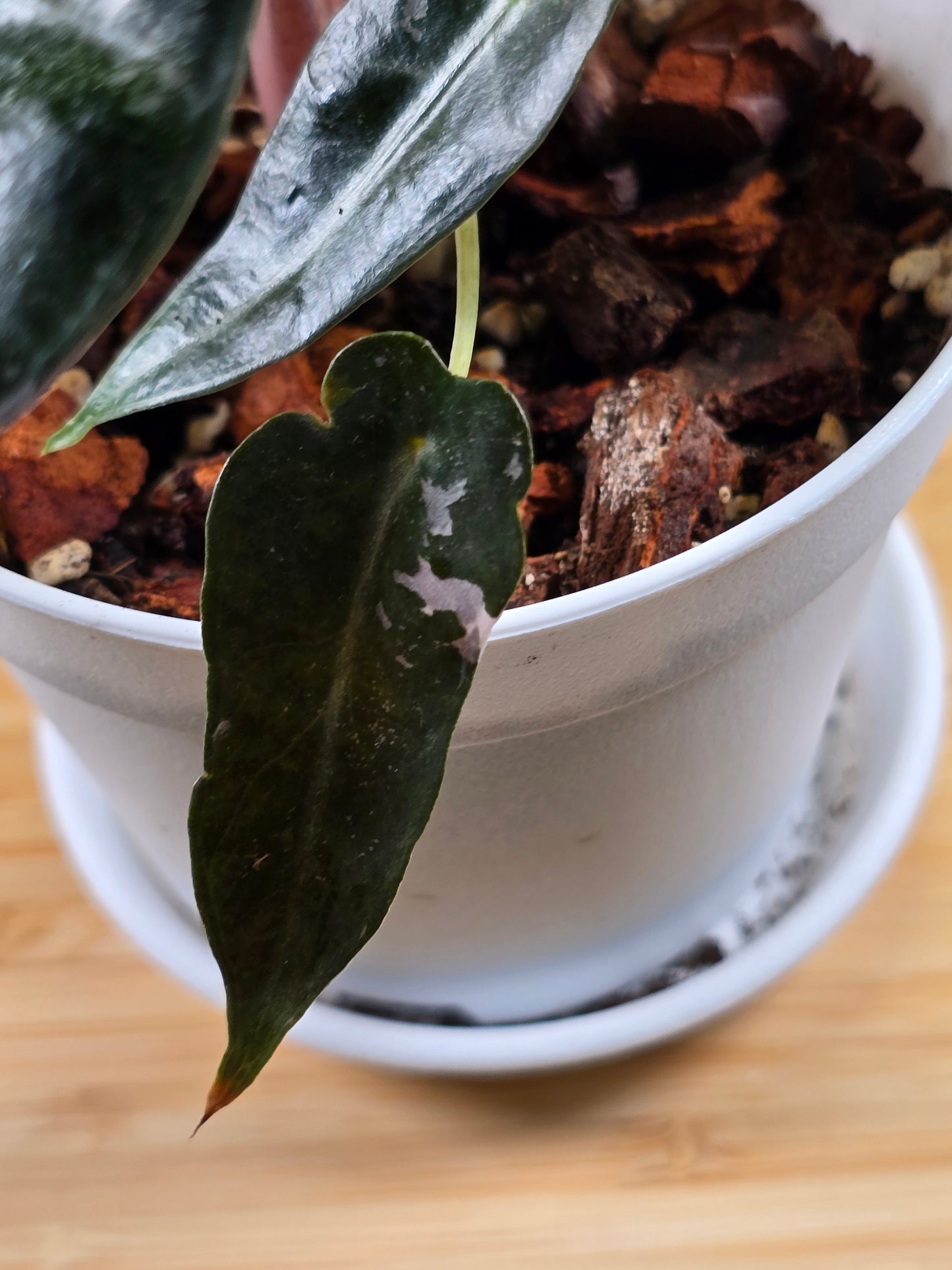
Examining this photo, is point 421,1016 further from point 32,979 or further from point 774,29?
point 774,29

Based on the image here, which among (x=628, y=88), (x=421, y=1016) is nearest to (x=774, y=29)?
(x=628, y=88)

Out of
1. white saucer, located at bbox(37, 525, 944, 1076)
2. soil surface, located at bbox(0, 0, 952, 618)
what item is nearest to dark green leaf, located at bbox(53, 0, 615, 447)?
soil surface, located at bbox(0, 0, 952, 618)

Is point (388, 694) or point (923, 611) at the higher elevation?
point (388, 694)

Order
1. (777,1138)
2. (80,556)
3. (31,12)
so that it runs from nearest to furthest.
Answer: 1. (31,12)
2. (80,556)
3. (777,1138)

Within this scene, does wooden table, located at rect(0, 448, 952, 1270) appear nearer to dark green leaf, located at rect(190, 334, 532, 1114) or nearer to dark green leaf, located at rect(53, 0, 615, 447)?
dark green leaf, located at rect(190, 334, 532, 1114)

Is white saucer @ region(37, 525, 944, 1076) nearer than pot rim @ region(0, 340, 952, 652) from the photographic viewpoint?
No

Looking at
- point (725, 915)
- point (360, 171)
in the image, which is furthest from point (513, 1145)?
point (360, 171)

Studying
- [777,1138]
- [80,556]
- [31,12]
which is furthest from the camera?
[777,1138]

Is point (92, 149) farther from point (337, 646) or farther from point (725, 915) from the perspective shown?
point (725, 915)
